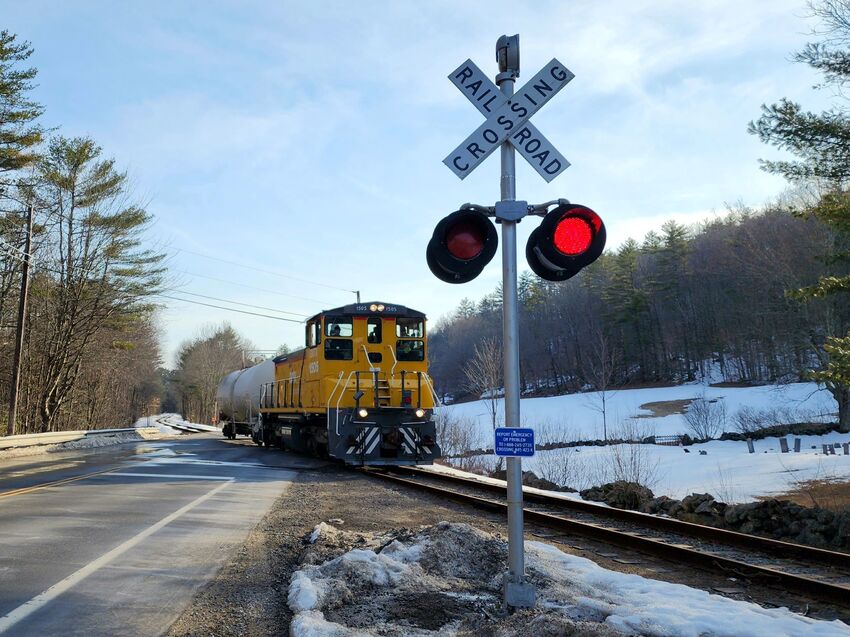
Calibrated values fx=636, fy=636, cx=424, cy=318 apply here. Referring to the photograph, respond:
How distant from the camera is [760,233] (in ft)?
142

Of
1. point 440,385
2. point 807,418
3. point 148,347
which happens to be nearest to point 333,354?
point 807,418

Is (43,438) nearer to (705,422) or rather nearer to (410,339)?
(410,339)

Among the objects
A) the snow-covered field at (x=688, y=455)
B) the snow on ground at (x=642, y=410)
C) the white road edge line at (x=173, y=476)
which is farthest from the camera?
the snow on ground at (x=642, y=410)

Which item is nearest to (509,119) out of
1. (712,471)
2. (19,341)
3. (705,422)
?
(712,471)

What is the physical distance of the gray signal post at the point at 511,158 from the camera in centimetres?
437

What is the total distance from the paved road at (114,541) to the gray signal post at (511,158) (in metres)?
2.54

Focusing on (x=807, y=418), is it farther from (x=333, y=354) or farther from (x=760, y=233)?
(x=333, y=354)

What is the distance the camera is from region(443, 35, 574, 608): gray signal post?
4.37 m

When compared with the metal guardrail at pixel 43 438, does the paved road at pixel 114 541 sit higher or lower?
lower

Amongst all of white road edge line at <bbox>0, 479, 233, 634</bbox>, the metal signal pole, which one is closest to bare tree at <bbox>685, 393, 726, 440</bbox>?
white road edge line at <bbox>0, 479, 233, 634</bbox>

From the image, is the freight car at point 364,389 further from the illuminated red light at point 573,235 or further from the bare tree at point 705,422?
the bare tree at point 705,422

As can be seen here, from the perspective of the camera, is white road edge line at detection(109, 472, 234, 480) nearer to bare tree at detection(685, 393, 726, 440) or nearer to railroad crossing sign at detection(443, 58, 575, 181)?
railroad crossing sign at detection(443, 58, 575, 181)

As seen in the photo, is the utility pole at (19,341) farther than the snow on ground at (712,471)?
Yes

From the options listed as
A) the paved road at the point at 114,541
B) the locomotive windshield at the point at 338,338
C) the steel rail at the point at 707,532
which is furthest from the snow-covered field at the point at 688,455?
the paved road at the point at 114,541
